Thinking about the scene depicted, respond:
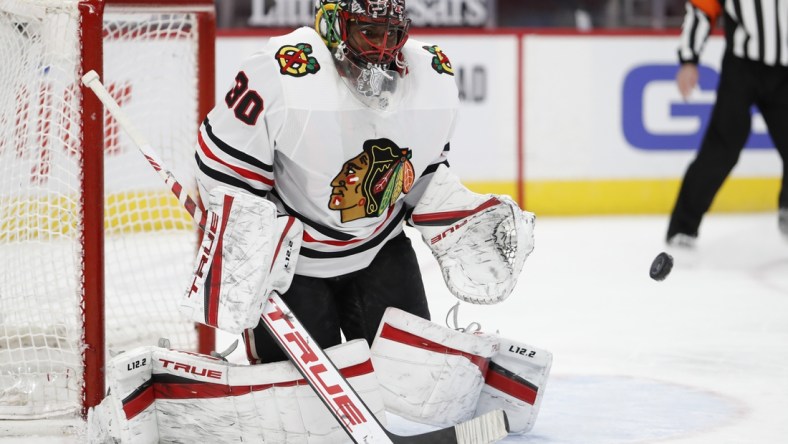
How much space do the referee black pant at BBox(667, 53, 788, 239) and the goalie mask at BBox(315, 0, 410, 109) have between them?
7.52ft

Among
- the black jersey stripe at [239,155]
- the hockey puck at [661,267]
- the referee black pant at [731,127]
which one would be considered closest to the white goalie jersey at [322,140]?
the black jersey stripe at [239,155]

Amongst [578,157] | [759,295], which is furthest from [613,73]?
[759,295]

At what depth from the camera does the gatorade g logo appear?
5.28 m

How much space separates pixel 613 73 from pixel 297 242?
3597 mm

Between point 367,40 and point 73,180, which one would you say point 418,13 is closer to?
point 73,180

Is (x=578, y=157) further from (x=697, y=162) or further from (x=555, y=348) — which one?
(x=555, y=348)

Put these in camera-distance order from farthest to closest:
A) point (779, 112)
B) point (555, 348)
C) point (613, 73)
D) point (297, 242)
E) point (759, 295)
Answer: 1. point (613, 73)
2. point (779, 112)
3. point (759, 295)
4. point (555, 348)
5. point (297, 242)

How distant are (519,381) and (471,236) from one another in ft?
0.87

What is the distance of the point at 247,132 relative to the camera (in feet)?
6.35

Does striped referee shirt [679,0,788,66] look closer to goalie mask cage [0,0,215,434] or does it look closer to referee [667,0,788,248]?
referee [667,0,788,248]

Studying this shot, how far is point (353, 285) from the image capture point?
7.31 feet

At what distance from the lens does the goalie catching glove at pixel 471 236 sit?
2.12 meters

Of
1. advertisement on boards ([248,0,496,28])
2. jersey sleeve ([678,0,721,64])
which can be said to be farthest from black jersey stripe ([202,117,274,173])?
advertisement on boards ([248,0,496,28])

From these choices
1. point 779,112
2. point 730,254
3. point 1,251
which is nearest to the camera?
point 1,251
